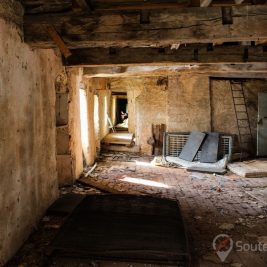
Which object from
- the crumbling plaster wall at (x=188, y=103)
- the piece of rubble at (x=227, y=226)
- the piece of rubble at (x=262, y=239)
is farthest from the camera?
the crumbling plaster wall at (x=188, y=103)

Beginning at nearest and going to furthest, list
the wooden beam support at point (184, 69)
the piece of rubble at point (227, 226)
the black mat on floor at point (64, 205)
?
1. the piece of rubble at point (227, 226)
2. the black mat on floor at point (64, 205)
3. the wooden beam support at point (184, 69)

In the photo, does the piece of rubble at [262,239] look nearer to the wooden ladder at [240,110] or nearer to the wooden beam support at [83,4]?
the wooden beam support at [83,4]

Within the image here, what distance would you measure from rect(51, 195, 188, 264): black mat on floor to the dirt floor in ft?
0.70

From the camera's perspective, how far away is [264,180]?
713 cm

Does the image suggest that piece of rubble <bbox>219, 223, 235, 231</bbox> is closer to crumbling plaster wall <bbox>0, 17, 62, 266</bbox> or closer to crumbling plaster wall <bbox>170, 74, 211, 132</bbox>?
crumbling plaster wall <bbox>0, 17, 62, 266</bbox>

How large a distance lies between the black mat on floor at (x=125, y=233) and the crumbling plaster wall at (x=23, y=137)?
1.94 ft

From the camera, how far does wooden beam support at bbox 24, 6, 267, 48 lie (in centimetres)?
322

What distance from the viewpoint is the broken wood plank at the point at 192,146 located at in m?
9.07

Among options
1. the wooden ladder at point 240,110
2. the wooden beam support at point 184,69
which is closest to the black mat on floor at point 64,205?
the wooden beam support at point 184,69

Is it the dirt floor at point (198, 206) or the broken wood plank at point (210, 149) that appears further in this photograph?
the broken wood plank at point (210, 149)

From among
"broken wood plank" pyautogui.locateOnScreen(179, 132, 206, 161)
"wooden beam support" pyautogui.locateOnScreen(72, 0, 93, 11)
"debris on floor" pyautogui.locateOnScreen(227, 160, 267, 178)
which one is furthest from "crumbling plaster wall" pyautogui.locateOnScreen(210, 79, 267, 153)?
"wooden beam support" pyautogui.locateOnScreen(72, 0, 93, 11)

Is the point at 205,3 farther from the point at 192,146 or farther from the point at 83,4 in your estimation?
the point at 192,146

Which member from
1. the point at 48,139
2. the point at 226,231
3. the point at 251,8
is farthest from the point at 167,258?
the point at 251,8

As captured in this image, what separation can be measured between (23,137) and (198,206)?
3296mm
